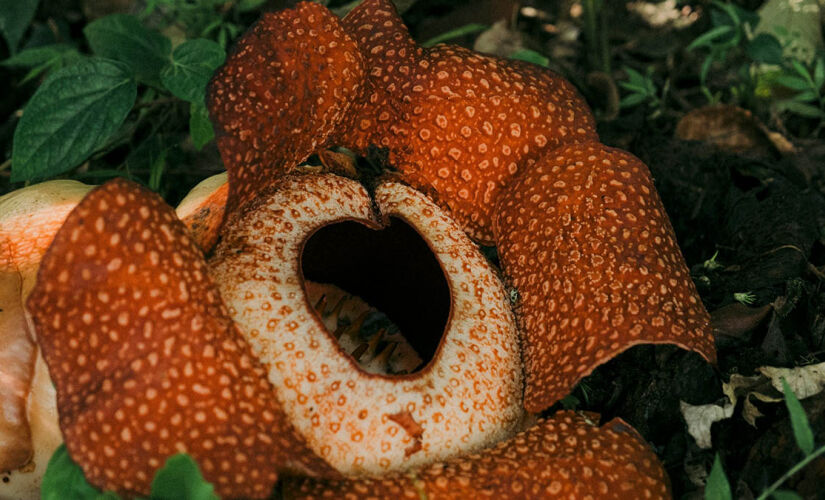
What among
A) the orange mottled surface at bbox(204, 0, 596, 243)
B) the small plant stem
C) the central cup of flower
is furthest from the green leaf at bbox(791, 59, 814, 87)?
the small plant stem

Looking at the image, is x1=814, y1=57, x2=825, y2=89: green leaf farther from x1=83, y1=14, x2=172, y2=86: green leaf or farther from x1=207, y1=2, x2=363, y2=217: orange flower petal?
x1=83, y1=14, x2=172, y2=86: green leaf

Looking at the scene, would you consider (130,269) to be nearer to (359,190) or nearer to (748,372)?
(359,190)

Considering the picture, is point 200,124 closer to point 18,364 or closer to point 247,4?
point 247,4

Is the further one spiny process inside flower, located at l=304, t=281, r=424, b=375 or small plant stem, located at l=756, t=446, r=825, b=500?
spiny process inside flower, located at l=304, t=281, r=424, b=375

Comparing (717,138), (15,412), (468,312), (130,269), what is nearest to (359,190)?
(468,312)

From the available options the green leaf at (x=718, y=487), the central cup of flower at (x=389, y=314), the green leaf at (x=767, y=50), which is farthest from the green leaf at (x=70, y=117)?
the green leaf at (x=767, y=50)

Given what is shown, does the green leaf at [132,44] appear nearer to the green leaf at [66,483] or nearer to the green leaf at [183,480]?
the green leaf at [66,483]
